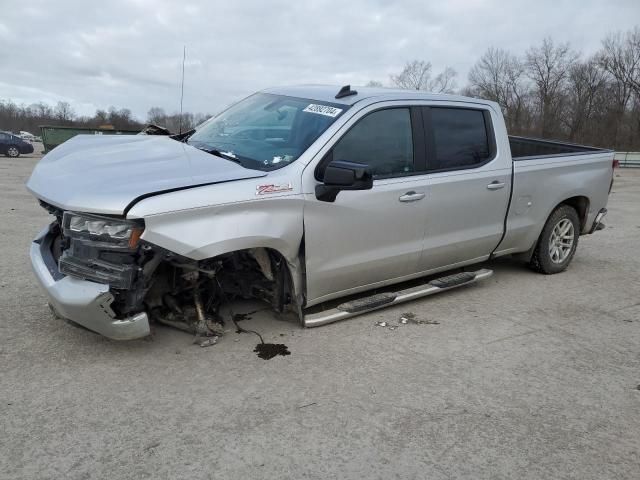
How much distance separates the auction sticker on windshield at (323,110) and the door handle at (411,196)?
2.75 ft

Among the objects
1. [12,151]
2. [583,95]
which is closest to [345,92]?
[12,151]

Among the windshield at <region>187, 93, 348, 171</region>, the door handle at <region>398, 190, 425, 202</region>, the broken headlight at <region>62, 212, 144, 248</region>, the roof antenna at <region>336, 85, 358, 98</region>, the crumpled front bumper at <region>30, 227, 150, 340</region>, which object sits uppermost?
the roof antenna at <region>336, 85, 358, 98</region>

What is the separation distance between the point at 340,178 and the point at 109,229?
1.48 metres

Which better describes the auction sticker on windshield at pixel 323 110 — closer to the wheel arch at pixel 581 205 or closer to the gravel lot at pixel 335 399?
the gravel lot at pixel 335 399

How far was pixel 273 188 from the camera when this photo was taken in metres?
3.60

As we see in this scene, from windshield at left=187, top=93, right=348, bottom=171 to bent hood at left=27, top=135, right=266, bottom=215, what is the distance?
22 cm

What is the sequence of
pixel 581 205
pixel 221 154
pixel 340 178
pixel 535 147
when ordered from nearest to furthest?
pixel 340 178, pixel 221 154, pixel 581 205, pixel 535 147

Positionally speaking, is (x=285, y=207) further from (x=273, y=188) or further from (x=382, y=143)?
(x=382, y=143)

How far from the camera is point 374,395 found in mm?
3268

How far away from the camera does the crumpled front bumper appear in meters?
3.17

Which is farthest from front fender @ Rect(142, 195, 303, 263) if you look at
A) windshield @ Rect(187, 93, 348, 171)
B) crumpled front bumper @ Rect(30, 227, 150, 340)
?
crumpled front bumper @ Rect(30, 227, 150, 340)

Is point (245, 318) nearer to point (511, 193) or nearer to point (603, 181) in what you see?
point (511, 193)

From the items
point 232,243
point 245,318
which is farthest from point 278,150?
point 245,318

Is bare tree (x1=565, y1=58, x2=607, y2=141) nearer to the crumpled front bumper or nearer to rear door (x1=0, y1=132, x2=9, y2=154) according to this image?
rear door (x1=0, y1=132, x2=9, y2=154)
